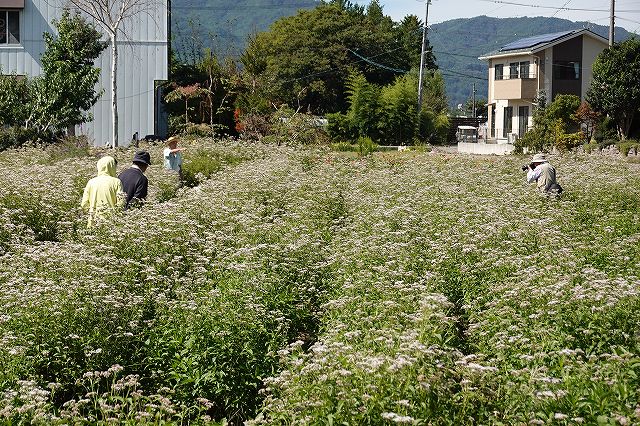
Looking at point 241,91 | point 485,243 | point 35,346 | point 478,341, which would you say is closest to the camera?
point 35,346

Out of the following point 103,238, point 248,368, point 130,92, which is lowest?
point 248,368

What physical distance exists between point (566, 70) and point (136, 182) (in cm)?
5223

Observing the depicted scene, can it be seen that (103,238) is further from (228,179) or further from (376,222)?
(228,179)

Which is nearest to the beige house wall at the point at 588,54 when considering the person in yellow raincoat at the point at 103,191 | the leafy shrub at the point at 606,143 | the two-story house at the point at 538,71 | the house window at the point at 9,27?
the two-story house at the point at 538,71

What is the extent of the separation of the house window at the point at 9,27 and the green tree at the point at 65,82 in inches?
287


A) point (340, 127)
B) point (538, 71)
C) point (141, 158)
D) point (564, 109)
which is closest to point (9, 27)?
point (340, 127)

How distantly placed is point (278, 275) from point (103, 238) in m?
2.51

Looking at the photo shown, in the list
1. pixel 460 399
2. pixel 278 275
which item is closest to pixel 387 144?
pixel 278 275

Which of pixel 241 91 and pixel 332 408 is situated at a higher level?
pixel 241 91

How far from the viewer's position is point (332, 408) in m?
5.39

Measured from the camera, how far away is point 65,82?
34344 millimetres

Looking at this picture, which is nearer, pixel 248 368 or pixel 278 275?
pixel 248 368

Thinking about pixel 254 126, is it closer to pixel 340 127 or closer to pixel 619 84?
pixel 340 127

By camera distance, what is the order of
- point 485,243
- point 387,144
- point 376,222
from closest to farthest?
point 485,243 < point 376,222 < point 387,144
